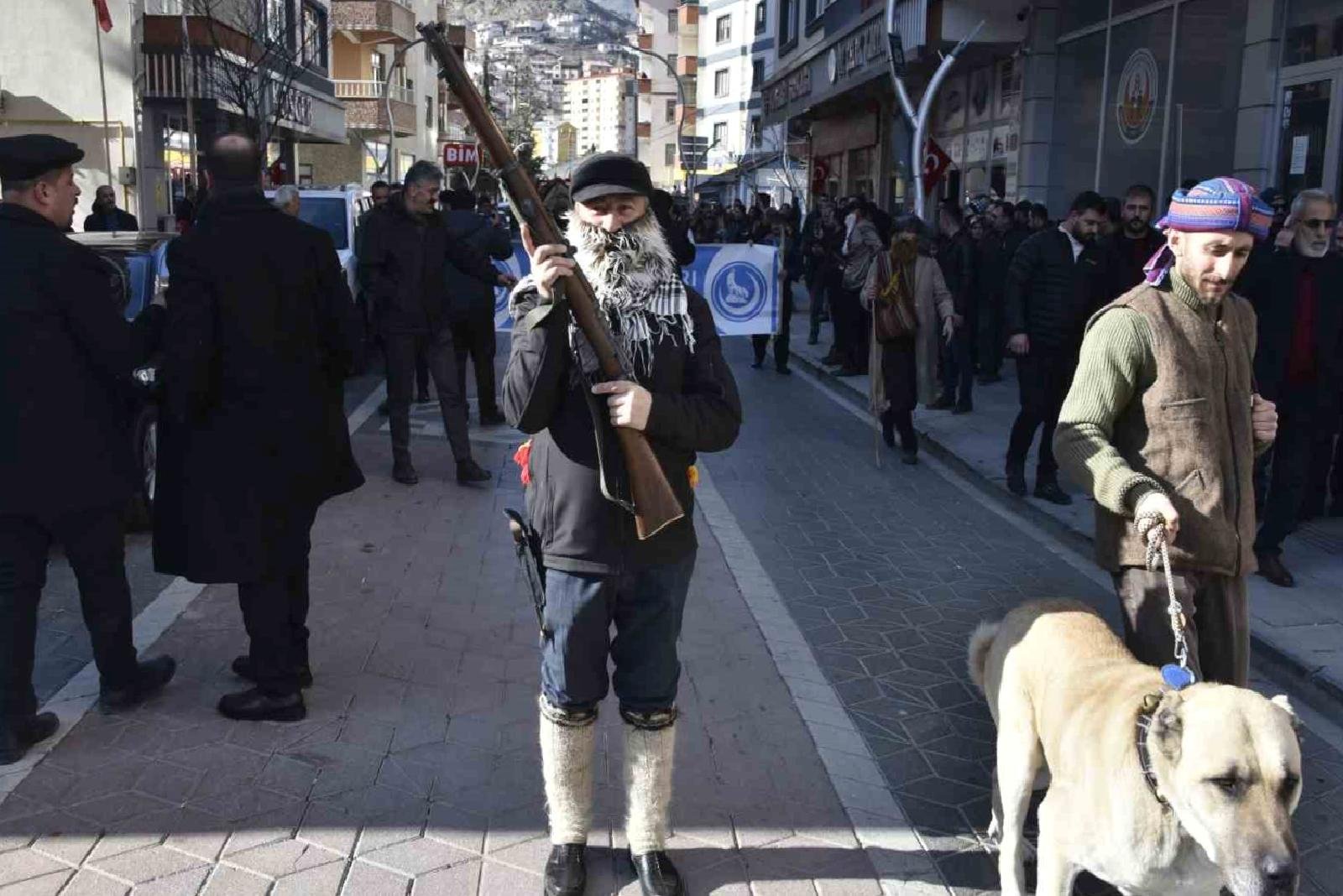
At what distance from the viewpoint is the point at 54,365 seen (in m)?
4.30

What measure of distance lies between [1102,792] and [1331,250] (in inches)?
207

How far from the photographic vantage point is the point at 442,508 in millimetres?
8164

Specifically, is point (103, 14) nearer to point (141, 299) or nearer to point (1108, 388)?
point (141, 299)

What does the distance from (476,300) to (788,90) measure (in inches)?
857

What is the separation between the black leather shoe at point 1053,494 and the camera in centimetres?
862

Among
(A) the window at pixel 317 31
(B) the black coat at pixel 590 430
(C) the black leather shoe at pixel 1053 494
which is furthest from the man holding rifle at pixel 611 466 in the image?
(A) the window at pixel 317 31

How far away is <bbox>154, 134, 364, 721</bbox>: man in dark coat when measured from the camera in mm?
4348

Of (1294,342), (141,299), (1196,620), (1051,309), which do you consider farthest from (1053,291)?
(141,299)

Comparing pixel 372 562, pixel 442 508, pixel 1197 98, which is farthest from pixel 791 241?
pixel 372 562

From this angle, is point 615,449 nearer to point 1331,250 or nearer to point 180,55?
point 1331,250

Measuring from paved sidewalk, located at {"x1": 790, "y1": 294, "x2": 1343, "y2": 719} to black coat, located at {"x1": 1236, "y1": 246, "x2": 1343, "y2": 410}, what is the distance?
38.2 inches

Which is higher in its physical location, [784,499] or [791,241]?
[791,241]

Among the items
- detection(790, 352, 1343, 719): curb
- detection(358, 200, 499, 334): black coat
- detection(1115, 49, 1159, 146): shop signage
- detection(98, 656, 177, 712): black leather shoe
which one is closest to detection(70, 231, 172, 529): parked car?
detection(358, 200, 499, 334): black coat

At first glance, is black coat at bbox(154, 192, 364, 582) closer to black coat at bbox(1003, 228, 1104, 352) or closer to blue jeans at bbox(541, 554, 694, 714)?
blue jeans at bbox(541, 554, 694, 714)
